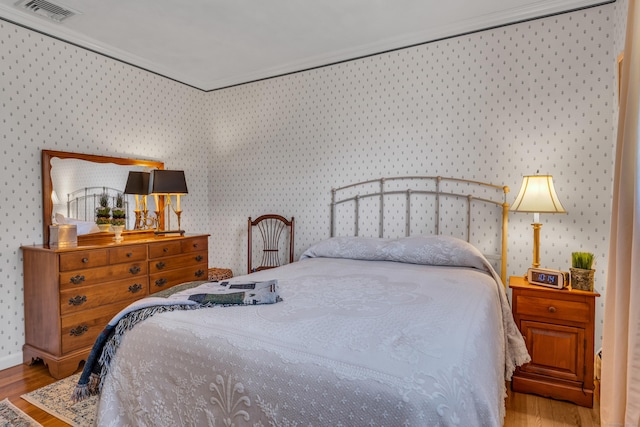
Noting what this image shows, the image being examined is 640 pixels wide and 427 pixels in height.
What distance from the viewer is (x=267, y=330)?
4.43 feet

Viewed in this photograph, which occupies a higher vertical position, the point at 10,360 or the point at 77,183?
the point at 77,183

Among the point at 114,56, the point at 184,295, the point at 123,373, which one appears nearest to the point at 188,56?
the point at 114,56

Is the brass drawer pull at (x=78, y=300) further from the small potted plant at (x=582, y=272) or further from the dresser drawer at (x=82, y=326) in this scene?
the small potted plant at (x=582, y=272)

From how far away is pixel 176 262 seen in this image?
11.3 feet

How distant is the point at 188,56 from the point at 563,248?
3786 mm

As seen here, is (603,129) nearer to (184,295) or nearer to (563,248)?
(563,248)

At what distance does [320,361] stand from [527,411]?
175cm

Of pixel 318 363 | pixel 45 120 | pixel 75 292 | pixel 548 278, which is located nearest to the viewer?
pixel 318 363

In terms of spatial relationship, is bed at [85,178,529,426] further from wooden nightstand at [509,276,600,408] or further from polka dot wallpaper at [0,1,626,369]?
polka dot wallpaper at [0,1,626,369]

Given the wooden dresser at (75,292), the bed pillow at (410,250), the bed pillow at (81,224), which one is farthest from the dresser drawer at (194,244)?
the bed pillow at (410,250)

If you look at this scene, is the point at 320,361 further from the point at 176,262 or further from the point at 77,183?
the point at 77,183

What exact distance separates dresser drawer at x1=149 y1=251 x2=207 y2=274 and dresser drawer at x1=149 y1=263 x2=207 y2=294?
40 mm

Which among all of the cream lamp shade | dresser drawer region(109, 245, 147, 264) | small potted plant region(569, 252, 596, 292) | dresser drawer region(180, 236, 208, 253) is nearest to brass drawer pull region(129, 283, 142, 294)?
dresser drawer region(109, 245, 147, 264)

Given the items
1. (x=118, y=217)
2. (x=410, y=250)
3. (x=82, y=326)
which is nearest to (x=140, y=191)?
(x=118, y=217)
